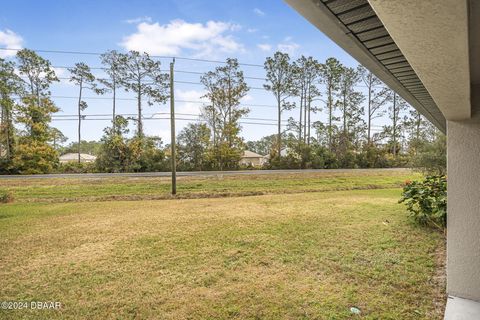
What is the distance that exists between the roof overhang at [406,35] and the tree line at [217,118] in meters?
13.3

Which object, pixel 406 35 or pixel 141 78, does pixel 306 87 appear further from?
pixel 406 35

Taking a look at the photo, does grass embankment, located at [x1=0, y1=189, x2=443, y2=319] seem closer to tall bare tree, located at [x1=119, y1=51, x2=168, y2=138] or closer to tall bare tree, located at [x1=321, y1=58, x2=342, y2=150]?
tall bare tree, located at [x1=119, y1=51, x2=168, y2=138]

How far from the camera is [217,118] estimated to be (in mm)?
19984

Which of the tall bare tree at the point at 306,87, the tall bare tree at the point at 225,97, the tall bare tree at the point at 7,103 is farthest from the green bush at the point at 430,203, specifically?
the tall bare tree at the point at 7,103

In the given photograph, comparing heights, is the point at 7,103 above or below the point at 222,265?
above

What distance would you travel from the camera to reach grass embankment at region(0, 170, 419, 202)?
31.0 feet

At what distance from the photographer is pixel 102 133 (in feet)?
59.9

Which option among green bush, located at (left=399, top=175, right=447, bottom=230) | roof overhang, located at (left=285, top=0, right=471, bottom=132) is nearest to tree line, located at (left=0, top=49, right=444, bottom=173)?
green bush, located at (left=399, top=175, right=447, bottom=230)

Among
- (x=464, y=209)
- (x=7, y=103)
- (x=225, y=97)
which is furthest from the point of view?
(x=225, y=97)

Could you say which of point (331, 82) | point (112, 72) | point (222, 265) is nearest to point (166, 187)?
point (222, 265)

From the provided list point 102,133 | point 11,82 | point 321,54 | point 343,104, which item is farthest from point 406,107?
point 11,82

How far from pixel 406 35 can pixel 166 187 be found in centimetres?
1090

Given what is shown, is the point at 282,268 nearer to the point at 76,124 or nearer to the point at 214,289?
the point at 214,289

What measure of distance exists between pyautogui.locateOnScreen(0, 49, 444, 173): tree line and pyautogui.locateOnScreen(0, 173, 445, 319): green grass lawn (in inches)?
424
